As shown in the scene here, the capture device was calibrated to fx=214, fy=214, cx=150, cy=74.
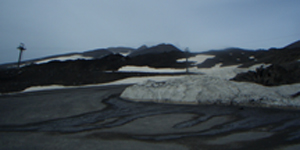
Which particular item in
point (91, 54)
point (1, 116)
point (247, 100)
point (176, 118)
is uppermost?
point (91, 54)

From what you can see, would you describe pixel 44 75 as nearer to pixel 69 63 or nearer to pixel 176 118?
pixel 69 63

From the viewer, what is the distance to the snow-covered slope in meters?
7.21

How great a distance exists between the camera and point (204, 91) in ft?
27.7

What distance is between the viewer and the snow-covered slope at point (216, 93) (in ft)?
23.7

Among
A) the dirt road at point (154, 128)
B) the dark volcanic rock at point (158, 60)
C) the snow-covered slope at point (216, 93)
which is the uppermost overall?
the dark volcanic rock at point (158, 60)

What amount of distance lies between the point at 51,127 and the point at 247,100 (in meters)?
6.23

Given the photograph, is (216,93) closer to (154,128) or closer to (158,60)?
(154,128)

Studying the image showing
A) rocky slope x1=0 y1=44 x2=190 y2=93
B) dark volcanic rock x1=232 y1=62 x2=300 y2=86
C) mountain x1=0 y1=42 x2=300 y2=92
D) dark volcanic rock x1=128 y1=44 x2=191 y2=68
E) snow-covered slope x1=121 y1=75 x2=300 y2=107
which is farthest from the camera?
dark volcanic rock x1=128 y1=44 x2=191 y2=68

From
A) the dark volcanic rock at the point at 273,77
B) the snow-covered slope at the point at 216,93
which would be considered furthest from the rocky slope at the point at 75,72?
the dark volcanic rock at the point at 273,77

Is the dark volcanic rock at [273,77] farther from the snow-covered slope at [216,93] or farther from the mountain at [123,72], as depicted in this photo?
the snow-covered slope at [216,93]

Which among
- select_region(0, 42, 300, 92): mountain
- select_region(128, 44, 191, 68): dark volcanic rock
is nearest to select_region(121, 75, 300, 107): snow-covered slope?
select_region(0, 42, 300, 92): mountain

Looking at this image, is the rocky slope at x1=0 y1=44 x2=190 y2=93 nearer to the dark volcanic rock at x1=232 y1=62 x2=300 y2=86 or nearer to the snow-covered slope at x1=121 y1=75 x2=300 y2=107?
the snow-covered slope at x1=121 y1=75 x2=300 y2=107

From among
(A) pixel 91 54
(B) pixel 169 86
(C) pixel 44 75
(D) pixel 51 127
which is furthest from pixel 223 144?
(A) pixel 91 54

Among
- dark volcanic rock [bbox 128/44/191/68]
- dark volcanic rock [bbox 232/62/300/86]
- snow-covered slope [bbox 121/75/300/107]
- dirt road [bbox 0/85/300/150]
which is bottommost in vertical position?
dirt road [bbox 0/85/300/150]
